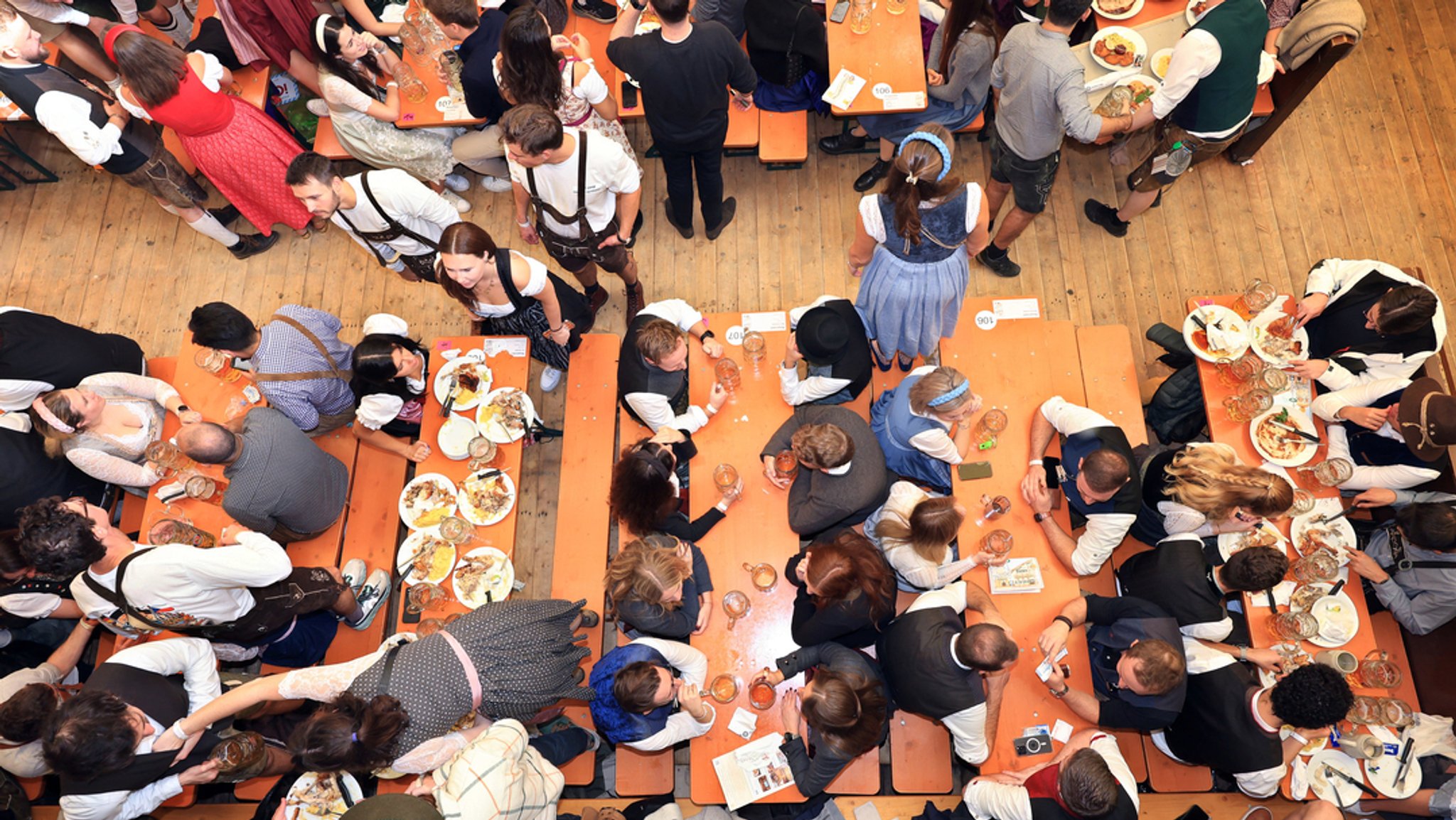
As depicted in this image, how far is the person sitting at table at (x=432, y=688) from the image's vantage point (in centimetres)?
330

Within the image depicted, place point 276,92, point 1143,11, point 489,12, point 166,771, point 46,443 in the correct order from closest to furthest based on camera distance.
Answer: point 166,771 → point 46,443 → point 489,12 → point 1143,11 → point 276,92

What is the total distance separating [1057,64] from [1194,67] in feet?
2.49

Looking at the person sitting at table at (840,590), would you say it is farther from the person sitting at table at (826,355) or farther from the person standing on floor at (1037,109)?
the person standing on floor at (1037,109)

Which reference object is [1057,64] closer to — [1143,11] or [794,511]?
[1143,11]

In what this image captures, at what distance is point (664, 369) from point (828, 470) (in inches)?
38.6

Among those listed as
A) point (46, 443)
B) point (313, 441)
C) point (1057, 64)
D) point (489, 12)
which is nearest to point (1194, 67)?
point (1057, 64)

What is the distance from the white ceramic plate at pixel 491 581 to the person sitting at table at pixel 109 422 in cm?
176

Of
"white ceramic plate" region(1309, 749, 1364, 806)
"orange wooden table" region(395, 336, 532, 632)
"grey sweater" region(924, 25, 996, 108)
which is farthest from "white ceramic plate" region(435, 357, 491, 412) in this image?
"white ceramic plate" region(1309, 749, 1364, 806)

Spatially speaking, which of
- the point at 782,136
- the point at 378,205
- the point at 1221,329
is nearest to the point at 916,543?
the point at 1221,329

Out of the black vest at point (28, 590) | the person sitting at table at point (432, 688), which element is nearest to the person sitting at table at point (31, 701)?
the black vest at point (28, 590)

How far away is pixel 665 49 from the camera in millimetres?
4336

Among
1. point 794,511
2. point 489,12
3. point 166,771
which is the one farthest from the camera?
point 489,12

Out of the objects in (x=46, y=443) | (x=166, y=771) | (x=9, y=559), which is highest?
(x=46, y=443)

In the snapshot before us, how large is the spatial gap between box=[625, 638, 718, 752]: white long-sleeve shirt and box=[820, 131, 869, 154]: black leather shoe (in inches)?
155
